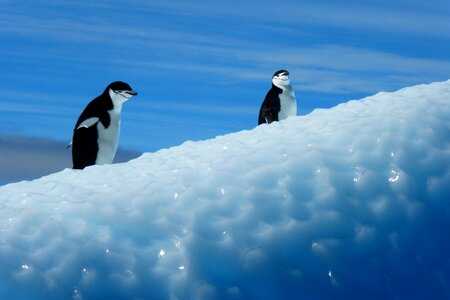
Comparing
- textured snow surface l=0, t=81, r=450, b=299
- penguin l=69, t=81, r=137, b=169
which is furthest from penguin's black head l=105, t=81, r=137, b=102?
textured snow surface l=0, t=81, r=450, b=299

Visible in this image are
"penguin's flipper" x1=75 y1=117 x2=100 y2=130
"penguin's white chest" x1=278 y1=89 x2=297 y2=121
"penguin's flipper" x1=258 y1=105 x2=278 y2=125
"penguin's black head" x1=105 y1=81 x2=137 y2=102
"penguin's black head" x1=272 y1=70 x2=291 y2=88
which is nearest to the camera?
"penguin's flipper" x1=75 y1=117 x2=100 y2=130

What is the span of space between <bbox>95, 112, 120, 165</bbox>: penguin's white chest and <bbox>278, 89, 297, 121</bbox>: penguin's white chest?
2.86m

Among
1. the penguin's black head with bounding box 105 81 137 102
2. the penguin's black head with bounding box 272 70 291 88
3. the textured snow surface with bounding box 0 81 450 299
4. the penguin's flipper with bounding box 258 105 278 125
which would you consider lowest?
the penguin's flipper with bounding box 258 105 278 125

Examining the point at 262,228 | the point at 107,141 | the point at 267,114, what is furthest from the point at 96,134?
the point at 262,228

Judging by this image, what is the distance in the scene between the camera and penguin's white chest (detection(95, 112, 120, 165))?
8.81m

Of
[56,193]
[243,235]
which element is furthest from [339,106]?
[56,193]

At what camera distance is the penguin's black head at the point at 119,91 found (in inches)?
366

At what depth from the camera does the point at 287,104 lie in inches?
446

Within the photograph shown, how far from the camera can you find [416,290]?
3.05 m

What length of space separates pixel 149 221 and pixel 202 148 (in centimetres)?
74

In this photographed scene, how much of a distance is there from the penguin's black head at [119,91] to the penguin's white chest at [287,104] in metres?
2.42

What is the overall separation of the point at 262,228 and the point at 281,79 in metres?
8.82

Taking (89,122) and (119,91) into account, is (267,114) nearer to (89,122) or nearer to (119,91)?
(119,91)

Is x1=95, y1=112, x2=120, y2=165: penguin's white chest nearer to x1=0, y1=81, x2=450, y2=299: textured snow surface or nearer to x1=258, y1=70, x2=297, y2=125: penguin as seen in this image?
x1=258, y1=70, x2=297, y2=125: penguin
